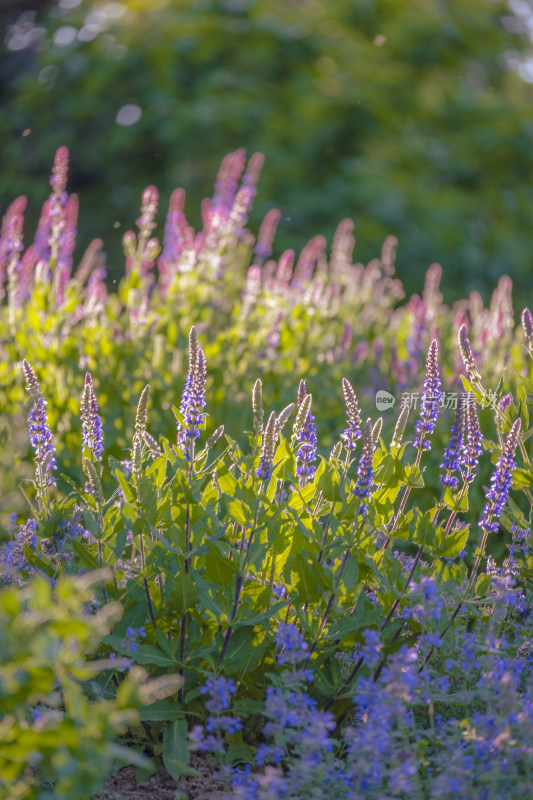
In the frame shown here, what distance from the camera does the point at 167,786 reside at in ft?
7.63

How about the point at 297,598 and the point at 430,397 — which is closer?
the point at 297,598

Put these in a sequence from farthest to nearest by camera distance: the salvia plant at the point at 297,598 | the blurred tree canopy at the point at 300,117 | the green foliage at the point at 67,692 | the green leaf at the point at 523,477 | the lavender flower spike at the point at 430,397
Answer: the blurred tree canopy at the point at 300,117 → the green leaf at the point at 523,477 → the lavender flower spike at the point at 430,397 → the salvia plant at the point at 297,598 → the green foliage at the point at 67,692

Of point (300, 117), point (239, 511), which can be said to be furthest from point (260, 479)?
point (300, 117)

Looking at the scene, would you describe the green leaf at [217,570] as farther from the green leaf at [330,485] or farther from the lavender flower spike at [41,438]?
the lavender flower spike at [41,438]

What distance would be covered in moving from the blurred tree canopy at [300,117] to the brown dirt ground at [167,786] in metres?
7.52

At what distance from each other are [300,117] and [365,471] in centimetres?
820

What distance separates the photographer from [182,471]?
2221mm

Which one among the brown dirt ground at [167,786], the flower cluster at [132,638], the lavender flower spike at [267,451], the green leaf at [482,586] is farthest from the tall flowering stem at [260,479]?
the green leaf at [482,586]

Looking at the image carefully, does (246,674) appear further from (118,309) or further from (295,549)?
(118,309)

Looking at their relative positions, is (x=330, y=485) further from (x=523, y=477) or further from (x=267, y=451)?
(x=523, y=477)

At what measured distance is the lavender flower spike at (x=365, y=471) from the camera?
7.14 ft

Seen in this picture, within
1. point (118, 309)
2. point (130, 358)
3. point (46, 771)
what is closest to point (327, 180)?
point (118, 309)

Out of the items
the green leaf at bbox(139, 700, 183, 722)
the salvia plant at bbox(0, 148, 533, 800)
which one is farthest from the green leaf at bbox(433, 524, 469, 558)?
the green leaf at bbox(139, 700, 183, 722)

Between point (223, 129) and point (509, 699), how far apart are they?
879 cm
